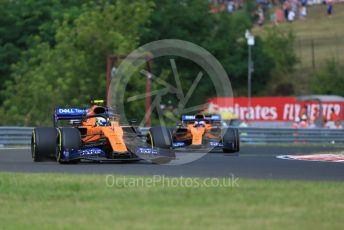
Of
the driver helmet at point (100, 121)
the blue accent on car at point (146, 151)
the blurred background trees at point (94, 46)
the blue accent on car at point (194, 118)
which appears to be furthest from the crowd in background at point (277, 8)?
the blue accent on car at point (146, 151)

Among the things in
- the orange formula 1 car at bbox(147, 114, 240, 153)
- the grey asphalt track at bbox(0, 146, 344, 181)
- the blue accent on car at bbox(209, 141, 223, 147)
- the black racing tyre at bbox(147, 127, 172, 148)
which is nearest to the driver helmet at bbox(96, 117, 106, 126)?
the grey asphalt track at bbox(0, 146, 344, 181)

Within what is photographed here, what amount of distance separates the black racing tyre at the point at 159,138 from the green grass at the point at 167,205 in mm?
5464

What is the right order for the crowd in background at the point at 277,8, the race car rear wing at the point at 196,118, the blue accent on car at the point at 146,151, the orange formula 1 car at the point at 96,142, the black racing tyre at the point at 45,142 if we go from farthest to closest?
the crowd in background at the point at 277,8 < the race car rear wing at the point at 196,118 < the black racing tyre at the point at 45,142 < the blue accent on car at the point at 146,151 < the orange formula 1 car at the point at 96,142

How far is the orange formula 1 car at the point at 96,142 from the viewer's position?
1898 cm

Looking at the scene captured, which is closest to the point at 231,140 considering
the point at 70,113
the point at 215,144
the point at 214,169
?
the point at 215,144

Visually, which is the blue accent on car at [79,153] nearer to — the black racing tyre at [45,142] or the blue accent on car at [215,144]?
the black racing tyre at [45,142]

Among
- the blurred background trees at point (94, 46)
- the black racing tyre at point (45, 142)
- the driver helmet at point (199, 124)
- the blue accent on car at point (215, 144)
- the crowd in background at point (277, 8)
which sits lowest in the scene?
the blue accent on car at point (215, 144)

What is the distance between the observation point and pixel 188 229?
9719 millimetres

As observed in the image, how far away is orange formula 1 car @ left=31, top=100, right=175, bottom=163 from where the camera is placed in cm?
1898

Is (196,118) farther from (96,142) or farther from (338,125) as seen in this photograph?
(338,125)

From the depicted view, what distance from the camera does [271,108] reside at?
172 feet

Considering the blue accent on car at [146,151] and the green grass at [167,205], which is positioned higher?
the blue accent on car at [146,151]

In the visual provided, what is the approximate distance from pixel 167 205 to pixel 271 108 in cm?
4115

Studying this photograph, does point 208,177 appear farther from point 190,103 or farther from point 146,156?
point 190,103
